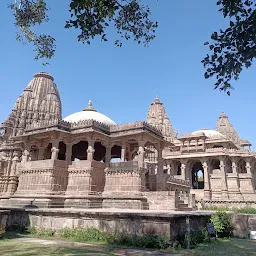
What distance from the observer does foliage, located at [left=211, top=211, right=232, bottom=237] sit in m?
12.5

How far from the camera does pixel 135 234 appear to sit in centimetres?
1009

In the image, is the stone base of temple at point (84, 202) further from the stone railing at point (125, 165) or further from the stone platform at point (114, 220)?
the stone platform at point (114, 220)

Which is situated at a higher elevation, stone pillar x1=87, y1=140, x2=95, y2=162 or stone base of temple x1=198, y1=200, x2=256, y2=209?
stone pillar x1=87, y1=140, x2=95, y2=162

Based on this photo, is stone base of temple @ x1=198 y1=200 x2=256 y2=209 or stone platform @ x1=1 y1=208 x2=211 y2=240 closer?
stone platform @ x1=1 y1=208 x2=211 y2=240

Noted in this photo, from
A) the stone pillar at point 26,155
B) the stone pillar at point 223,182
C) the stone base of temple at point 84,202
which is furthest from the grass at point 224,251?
the stone pillar at point 223,182

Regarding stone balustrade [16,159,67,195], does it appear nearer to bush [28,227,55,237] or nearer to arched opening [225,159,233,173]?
bush [28,227,55,237]

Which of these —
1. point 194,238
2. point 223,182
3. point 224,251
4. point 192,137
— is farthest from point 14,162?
point 223,182

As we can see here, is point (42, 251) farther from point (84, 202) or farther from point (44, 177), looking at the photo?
point (44, 177)

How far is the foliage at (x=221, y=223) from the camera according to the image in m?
12.5

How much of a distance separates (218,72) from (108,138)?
16.9m

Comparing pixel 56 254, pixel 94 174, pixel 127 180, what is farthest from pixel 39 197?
pixel 56 254

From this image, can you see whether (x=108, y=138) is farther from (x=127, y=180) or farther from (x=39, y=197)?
(x=39, y=197)

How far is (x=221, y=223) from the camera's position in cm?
1256

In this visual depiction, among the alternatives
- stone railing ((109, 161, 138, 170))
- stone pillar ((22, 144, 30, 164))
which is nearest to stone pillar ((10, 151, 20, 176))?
stone pillar ((22, 144, 30, 164))
